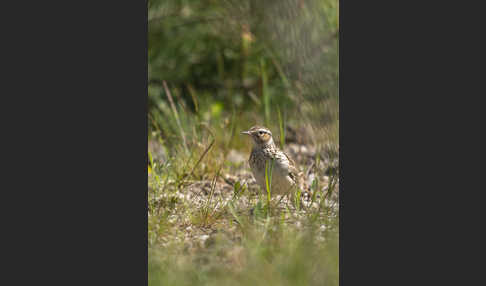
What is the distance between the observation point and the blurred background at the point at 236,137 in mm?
1726

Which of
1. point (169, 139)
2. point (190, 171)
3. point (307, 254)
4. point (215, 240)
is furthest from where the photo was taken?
point (169, 139)

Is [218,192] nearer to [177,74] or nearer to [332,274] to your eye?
[332,274]

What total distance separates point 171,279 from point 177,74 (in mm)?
2248

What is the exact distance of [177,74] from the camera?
12.3ft

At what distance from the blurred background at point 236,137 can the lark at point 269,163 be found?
0.09 metres

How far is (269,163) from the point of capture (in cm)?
244

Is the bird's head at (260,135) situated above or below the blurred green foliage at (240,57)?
below

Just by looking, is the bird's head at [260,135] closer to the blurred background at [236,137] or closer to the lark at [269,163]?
the lark at [269,163]

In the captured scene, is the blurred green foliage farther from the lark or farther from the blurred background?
the lark

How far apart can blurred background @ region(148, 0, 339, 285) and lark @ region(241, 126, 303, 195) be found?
9cm

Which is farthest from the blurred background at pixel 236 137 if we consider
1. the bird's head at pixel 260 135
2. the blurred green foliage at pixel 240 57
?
the bird's head at pixel 260 135

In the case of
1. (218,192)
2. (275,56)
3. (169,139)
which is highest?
(275,56)

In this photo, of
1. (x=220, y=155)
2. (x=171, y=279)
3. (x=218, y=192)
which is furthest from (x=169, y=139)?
(x=171, y=279)

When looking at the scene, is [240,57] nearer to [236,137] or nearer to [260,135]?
[236,137]
